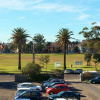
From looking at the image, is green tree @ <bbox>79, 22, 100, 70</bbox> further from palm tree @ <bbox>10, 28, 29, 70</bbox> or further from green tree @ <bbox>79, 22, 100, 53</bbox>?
palm tree @ <bbox>10, 28, 29, 70</bbox>

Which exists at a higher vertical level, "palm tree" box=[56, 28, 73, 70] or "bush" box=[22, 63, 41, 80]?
"palm tree" box=[56, 28, 73, 70]

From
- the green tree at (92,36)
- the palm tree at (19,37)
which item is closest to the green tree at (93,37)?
the green tree at (92,36)

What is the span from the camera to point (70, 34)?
57.2m

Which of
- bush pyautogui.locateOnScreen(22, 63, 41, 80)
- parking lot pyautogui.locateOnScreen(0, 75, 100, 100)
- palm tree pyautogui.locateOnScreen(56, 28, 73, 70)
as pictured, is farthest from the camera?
palm tree pyautogui.locateOnScreen(56, 28, 73, 70)

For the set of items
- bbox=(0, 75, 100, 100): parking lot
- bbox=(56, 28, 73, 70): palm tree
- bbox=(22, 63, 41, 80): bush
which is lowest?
bbox=(0, 75, 100, 100): parking lot

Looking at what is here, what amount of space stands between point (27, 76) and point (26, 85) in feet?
37.7

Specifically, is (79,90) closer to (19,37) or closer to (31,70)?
(31,70)

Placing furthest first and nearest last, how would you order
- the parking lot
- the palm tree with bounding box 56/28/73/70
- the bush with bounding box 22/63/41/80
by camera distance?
the palm tree with bounding box 56/28/73/70
the bush with bounding box 22/63/41/80
the parking lot

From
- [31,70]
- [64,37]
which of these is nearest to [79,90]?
[31,70]

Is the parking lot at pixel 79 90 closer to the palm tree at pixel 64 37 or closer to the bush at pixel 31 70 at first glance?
the bush at pixel 31 70

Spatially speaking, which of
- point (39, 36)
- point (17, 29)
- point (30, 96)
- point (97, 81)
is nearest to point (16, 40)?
point (17, 29)

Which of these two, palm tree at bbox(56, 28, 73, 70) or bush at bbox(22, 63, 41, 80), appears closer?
bush at bbox(22, 63, 41, 80)

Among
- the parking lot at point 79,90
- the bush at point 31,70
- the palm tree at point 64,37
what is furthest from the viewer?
the palm tree at point 64,37

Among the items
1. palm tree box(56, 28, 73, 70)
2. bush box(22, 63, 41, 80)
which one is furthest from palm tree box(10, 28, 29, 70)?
bush box(22, 63, 41, 80)
